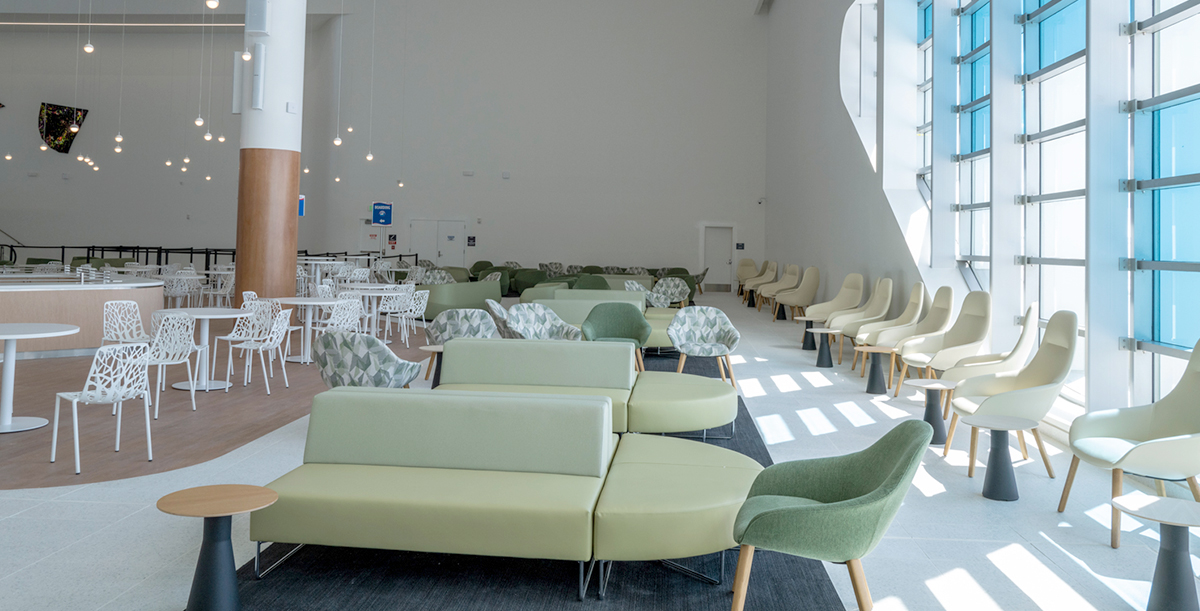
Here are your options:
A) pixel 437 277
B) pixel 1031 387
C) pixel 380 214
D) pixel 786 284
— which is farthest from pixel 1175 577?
pixel 380 214

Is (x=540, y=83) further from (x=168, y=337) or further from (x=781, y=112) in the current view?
(x=168, y=337)

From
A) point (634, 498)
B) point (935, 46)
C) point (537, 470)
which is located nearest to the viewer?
point (634, 498)

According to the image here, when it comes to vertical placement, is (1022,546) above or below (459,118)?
below

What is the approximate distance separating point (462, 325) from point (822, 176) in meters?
8.33

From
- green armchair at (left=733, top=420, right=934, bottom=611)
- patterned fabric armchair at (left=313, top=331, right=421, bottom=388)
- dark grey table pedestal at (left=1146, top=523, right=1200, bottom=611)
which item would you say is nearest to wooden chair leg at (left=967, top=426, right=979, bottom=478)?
dark grey table pedestal at (left=1146, top=523, right=1200, bottom=611)

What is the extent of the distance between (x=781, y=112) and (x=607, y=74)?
497 centimetres

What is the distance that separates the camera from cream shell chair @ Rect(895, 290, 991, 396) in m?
6.23

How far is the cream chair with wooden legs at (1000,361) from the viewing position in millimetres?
5418

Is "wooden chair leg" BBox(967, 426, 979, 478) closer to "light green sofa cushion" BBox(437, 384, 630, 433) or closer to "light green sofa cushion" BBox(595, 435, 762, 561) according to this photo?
"light green sofa cushion" BBox(595, 435, 762, 561)

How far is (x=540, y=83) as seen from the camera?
19922mm

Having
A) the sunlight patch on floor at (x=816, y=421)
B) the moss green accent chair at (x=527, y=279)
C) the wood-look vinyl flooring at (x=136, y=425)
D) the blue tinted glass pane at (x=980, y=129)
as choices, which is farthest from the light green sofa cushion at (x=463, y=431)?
the moss green accent chair at (x=527, y=279)

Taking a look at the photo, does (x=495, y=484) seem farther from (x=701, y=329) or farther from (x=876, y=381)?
(x=876, y=381)

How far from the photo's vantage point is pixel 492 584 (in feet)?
9.63

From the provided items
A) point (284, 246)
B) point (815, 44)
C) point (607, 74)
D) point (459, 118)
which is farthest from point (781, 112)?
point (284, 246)
